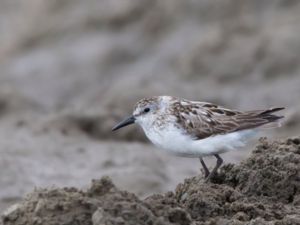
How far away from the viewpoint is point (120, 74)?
17.5 m

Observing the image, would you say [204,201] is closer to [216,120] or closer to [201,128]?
[201,128]

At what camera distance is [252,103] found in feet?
50.5

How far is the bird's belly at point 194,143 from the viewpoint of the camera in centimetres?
861

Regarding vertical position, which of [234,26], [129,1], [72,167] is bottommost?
[72,167]

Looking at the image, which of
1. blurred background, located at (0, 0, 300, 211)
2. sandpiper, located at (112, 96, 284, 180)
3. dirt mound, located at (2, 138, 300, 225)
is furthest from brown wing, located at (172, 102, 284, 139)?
blurred background, located at (0, 0, 300, 211)

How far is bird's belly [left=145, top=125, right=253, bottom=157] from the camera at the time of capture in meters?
8.61

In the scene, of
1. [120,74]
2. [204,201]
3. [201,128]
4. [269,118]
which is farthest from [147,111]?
[120,74]

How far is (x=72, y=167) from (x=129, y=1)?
20.9ft

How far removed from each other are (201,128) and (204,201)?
56.9 inches

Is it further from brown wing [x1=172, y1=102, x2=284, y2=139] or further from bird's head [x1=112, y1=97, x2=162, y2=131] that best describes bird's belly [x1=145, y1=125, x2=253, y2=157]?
bird's head [x1=112, y1=97, x2=162, y2=131]

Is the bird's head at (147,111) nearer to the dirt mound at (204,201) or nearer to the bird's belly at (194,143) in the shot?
the bird's belly at (194,143)

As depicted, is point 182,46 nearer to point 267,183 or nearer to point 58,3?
point 58,3

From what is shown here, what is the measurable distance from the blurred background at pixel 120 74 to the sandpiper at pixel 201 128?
285cm

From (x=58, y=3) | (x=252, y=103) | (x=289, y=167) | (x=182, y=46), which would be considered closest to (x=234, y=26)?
(x=182, y=46)
